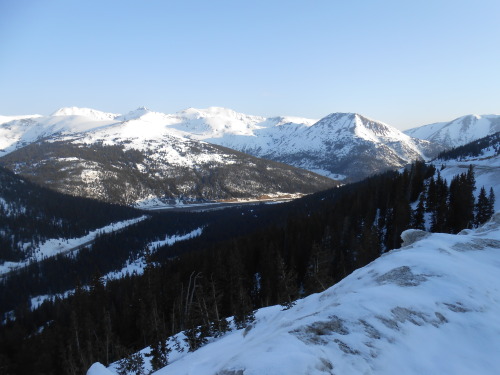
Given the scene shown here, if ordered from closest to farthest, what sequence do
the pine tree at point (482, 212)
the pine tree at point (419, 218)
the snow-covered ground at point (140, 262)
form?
the pine tree at point (482, 212) < the pine tree at point (419, 218) < the snow-covered ground at point (140, 262)

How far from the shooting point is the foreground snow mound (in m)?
8.78

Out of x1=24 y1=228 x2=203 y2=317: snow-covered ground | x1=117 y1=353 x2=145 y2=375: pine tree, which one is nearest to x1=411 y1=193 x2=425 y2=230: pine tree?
x1=24 y1=228 x2=203 y2=317: snow-covered ground

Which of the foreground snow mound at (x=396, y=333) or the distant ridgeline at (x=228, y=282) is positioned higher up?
the foreground snow mound at (x=396, y=333)

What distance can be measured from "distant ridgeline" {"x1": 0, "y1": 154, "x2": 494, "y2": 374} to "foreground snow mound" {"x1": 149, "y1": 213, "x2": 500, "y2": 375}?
2158cm

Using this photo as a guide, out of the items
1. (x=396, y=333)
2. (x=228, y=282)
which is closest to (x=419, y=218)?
(x=228, y=282)

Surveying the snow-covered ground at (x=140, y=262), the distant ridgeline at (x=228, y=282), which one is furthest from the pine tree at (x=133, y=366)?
the snow-covered ground at (x=140, y=262)

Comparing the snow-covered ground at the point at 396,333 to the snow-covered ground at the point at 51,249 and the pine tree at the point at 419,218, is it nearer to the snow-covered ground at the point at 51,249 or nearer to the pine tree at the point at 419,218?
the pine tree at the point at 419,218

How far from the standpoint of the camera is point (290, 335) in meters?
9.73

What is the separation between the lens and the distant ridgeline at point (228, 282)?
47847mm

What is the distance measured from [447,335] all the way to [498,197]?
330 ft

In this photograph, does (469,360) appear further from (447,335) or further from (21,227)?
(21,227)

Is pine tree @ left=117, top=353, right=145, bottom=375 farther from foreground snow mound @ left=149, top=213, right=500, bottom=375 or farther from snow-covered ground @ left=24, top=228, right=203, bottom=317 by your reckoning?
snow-covered ground @ left=24, top=228, right=203, bottom=317

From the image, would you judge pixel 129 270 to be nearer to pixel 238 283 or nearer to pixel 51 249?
pixel 51 249

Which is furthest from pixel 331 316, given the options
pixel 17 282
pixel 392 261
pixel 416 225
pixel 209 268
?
pixel 17 282
